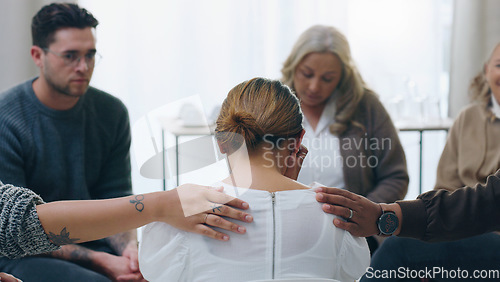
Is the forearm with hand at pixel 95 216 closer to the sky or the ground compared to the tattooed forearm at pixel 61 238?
closer to the sky

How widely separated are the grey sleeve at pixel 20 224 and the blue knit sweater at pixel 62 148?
1.05 feet

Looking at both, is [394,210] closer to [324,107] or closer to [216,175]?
[216,175]

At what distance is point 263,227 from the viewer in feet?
2.44

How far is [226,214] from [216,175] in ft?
0.26

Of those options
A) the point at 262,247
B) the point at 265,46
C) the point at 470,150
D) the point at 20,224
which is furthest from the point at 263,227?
the point at 265,46

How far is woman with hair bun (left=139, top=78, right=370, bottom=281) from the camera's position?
0.74 m

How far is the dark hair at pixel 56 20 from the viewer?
118 cm

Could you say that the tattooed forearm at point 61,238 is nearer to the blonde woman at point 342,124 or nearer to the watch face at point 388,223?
the watch face at point 388,223

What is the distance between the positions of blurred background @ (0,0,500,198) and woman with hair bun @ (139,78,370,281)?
4.65 feet

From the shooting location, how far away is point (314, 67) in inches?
55.9

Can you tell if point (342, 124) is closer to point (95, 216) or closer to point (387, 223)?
point (387, 223)

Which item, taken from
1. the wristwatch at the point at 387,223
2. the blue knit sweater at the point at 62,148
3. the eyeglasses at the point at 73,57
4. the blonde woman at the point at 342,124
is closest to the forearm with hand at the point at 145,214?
the wristwatch at the point at 387,223

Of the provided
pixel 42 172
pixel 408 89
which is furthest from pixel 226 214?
pixel 408 89

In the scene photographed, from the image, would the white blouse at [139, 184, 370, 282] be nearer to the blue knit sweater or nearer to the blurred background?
the blue knit sweater
